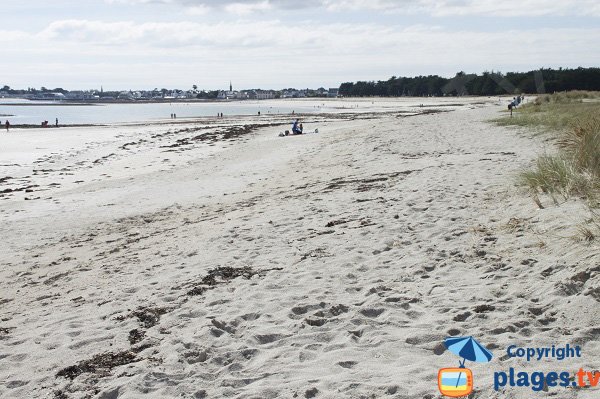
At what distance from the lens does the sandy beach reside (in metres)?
3.88

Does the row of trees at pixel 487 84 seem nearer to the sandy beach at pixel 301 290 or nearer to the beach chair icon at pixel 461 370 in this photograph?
the sandy beach at pixel 301 290

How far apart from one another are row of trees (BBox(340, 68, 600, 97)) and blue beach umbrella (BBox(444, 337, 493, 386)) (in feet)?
318

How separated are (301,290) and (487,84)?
4586 inches

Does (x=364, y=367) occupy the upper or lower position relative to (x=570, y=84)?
lower

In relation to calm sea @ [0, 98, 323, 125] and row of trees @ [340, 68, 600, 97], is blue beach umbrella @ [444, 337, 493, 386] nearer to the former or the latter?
calm sea @ [0, 98, 323, 125]

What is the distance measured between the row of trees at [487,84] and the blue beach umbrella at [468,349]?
96776 mm

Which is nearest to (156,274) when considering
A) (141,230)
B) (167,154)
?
(141,230)

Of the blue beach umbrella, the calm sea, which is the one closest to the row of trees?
the calm sea

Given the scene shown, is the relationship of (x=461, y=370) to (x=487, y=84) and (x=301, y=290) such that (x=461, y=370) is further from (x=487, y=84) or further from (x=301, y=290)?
(x=487, y=84)

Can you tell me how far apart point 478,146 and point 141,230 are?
9.63 metres

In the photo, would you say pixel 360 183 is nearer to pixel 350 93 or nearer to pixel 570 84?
pixel 570 84

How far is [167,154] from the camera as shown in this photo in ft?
76.9

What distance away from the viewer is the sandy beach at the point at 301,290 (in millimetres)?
3875

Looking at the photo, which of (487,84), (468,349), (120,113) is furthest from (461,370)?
(487,84)
